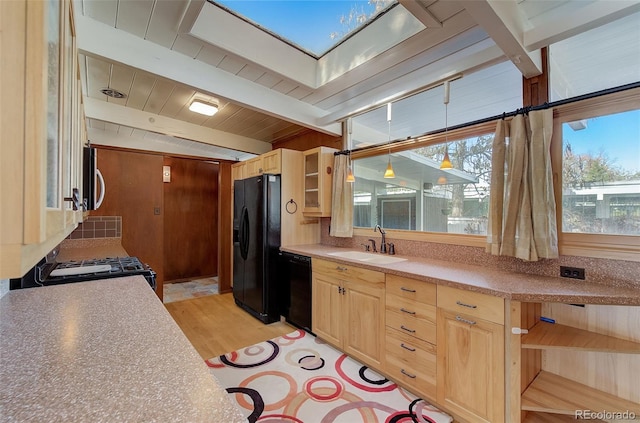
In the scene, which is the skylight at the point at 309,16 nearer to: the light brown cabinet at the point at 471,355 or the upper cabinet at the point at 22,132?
the upper cabinet at the point at 22,132

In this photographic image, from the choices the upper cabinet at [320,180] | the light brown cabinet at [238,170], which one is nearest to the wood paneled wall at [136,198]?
the light brown cabinet at [238,170]

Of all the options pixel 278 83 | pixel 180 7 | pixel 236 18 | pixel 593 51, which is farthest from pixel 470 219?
pixel 180 7

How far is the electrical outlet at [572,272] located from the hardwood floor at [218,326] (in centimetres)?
247

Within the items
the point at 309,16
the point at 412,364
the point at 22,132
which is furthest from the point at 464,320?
the point at 309,16

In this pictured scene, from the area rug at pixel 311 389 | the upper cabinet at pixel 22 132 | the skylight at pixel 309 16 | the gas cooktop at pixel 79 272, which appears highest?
the skylight at pixel 309 16

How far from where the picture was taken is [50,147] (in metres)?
0.65

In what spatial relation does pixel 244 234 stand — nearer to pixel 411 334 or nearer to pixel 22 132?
pixel 411 334

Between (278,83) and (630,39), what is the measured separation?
7.62 feet

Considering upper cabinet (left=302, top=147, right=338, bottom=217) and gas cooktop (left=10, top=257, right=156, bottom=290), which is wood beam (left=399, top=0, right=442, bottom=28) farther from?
gas cooktop (left=10, top=257, right=156, bottom=290)

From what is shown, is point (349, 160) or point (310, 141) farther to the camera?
point (310, 141)

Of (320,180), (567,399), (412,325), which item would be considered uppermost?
(320,180)

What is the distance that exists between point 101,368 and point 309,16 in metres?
2.22

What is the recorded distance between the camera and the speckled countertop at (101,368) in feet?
1.96

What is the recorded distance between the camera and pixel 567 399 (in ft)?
5.18
